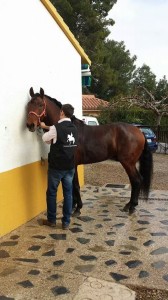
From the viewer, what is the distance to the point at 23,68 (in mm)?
5598

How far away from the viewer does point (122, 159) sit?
6.54 metres

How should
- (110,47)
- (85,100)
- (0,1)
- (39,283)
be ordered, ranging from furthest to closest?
(110,47) < (85,100) < (0,1) < (39,283)

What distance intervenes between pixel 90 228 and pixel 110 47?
34.5 metres

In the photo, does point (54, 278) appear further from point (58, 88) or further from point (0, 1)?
point (58, 88)

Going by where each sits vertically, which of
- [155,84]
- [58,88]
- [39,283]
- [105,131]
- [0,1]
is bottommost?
[39,283]

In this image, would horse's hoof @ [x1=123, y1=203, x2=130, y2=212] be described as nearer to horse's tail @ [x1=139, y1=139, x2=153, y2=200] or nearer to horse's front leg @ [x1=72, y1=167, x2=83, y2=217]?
horse's tail @ [x1=139, y1=139, x2=153, y2=200]

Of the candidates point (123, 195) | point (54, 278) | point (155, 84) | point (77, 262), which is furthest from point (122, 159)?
point (155, 84)

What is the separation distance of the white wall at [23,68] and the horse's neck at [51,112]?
1.18 ft

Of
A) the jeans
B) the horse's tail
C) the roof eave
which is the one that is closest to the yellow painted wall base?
the jeans

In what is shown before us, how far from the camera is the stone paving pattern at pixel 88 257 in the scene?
3475 millimetres

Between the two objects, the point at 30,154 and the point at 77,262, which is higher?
the point at 30,154

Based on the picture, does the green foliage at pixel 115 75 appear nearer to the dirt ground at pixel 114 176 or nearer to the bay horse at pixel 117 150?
the dirt ground at pixel 114 176

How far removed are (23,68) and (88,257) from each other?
122 inches

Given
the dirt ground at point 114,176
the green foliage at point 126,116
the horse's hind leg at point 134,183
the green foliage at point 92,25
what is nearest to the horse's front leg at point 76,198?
the horse's hind leg at point 134,183
